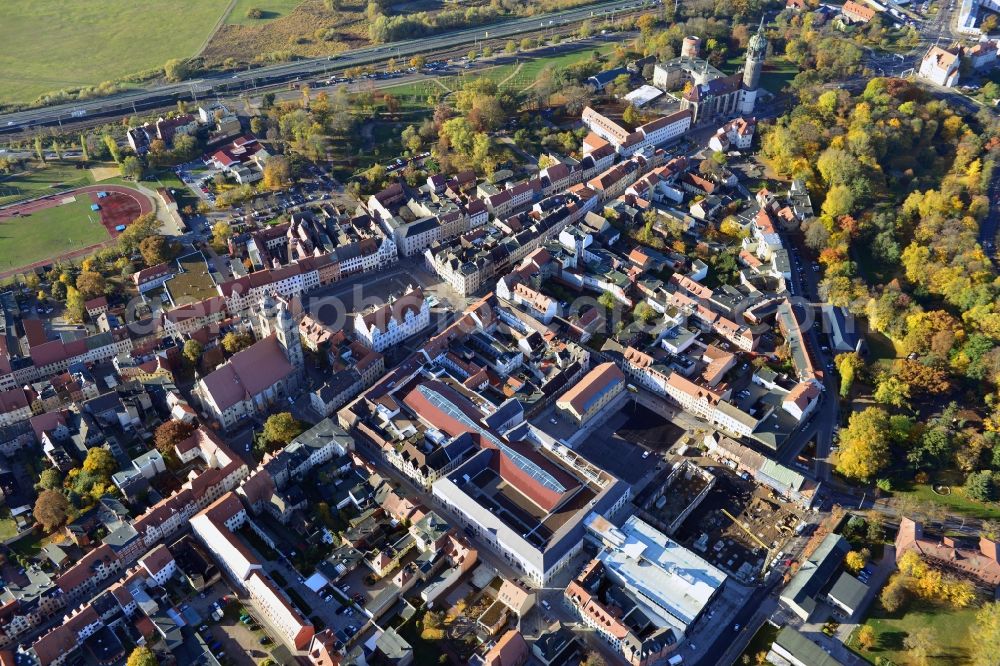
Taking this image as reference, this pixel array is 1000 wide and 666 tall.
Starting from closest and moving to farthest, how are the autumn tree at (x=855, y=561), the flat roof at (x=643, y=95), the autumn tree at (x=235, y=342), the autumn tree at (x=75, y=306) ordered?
the autumn tree at (x=855, y=561)
the autumn tree at (x=235, y=342)
the autumn tree at (x=75, y=306)
the flat roof at (x=643, y=95)

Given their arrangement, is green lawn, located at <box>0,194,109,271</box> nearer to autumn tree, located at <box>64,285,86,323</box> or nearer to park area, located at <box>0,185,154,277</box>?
park area, located at <box>0,185,154,277</box>

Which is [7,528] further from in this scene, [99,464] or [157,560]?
[157,560]

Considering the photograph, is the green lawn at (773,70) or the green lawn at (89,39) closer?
the green lawn at (773,70)

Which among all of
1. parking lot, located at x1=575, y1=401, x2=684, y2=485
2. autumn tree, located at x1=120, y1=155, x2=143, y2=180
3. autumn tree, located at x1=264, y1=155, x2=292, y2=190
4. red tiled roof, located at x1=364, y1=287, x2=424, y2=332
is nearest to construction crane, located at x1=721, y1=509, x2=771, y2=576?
parking lot, located at x1=575, y1=401, x2=684, y2=485

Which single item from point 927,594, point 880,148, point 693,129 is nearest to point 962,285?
point 880,148

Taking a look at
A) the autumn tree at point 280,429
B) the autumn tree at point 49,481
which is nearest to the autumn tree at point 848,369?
the autumn tree at point 280,429

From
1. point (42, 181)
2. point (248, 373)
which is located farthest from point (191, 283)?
point (42, 181)

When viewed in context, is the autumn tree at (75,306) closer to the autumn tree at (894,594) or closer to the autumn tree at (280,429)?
the autumn tree at (280,429)
